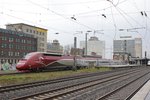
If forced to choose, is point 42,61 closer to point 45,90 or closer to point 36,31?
point 45,90

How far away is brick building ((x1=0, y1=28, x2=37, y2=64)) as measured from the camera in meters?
103

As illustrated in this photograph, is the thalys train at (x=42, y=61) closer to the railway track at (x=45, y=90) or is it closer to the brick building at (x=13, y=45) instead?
the railway track at (x=45, y=90)

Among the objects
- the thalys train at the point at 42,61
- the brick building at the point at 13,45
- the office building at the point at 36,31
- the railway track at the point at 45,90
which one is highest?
the office building at the point at 36,31

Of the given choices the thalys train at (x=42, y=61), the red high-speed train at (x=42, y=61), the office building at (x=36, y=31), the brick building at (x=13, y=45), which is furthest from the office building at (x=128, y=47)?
the red high-speed train at (x=42, y=61)

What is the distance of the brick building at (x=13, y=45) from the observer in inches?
4043

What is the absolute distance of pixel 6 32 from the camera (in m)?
104

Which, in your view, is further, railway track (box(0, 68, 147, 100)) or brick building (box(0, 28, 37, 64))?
brick building (box(0, 28, 37, 64))

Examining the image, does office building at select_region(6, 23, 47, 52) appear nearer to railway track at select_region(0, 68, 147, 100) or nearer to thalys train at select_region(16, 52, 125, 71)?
thalys train at select_region(16, 52, 125, 71)

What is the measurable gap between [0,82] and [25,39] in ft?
302

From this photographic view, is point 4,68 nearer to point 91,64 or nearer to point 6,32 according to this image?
point 91,64

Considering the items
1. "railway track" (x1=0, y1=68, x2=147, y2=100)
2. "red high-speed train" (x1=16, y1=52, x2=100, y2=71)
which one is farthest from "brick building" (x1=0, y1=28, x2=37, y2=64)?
"railway track" (x1=0, y1=68, x2=147, y2=100)

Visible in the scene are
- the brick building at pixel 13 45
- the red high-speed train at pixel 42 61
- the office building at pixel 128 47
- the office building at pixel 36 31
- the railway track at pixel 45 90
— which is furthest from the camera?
the office building at pixel 36 31

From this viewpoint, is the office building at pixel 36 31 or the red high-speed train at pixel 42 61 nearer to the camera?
the red high-speed train at pixel 42 61

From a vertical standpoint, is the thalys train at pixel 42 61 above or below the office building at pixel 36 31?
below
